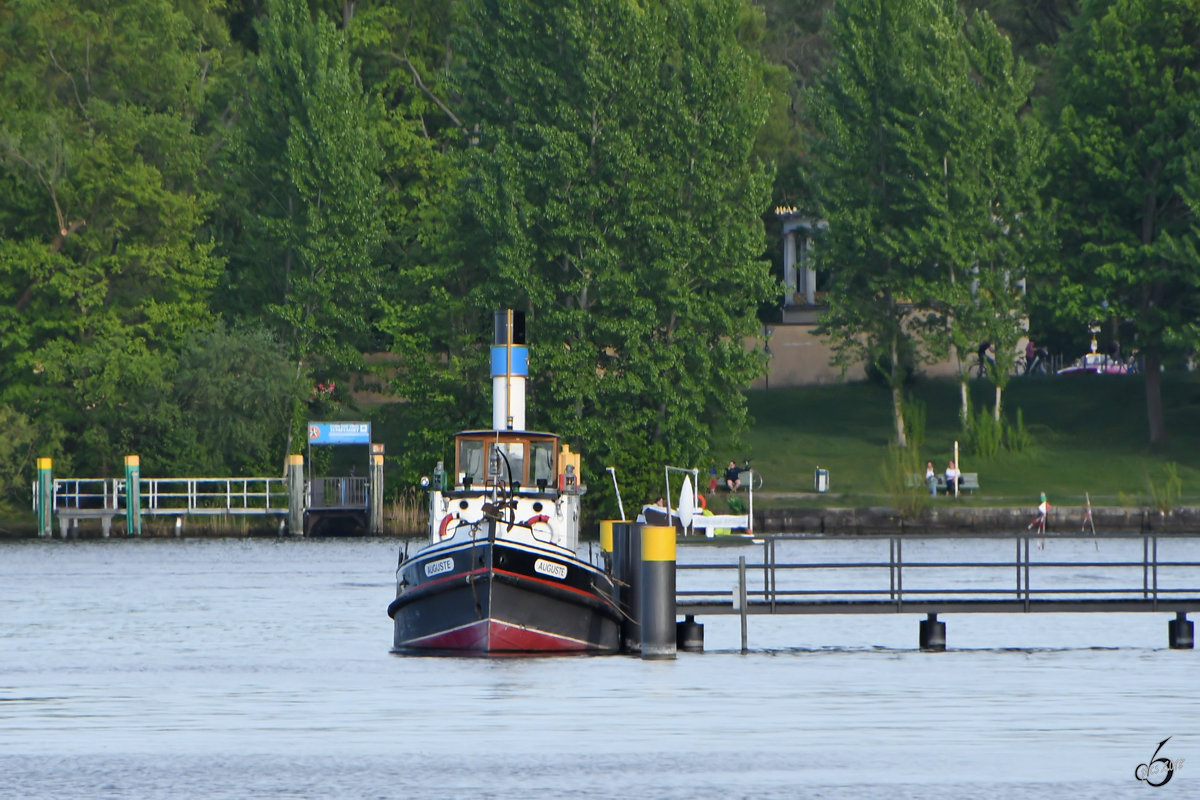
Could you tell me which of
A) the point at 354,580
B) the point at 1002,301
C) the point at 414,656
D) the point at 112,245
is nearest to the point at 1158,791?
the point at 414,656

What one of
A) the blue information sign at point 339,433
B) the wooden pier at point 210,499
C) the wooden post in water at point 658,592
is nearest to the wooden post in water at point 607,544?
the wooden post in water at point 658,592

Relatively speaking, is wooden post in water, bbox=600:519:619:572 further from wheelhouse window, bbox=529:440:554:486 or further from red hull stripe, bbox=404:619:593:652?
red hull stripe, bbox=404:619:593:652

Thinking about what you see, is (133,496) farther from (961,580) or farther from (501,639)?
(501,639)

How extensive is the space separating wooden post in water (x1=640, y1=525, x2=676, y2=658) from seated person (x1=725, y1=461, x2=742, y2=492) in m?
39.2

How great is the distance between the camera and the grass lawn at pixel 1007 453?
7250 centimetres

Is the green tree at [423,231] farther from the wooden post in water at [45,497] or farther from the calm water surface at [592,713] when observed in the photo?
the calm water surface at [592,713]

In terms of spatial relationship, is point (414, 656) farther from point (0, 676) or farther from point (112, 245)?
point (112, 245)

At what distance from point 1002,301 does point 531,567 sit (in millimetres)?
49849

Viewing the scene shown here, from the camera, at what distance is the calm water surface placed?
2234 cm

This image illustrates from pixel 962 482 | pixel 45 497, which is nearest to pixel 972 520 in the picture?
pixel 962 482

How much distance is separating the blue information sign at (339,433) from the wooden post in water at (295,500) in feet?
3.03

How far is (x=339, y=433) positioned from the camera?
251 ft

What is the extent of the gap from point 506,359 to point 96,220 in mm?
45415

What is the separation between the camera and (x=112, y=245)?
8188 centimetres
